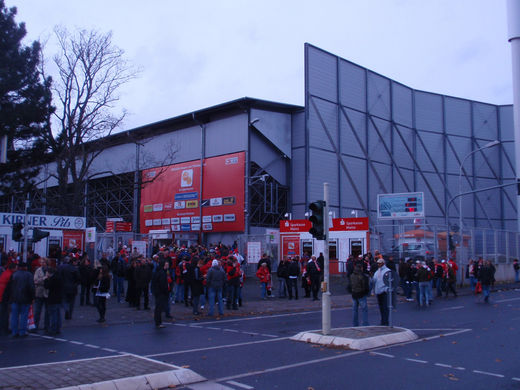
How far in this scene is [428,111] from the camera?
55844 millimetres

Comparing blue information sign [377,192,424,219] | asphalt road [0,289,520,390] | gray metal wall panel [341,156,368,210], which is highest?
gray metal wall panel [341,156,368,210]

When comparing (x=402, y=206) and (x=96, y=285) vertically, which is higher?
(x=402, y=206)

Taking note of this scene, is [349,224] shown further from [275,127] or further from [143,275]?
[143,275]

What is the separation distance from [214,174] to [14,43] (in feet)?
60.3

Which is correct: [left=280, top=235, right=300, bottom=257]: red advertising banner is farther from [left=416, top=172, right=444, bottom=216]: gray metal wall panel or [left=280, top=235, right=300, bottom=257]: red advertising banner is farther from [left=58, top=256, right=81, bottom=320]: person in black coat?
[left=416, top=172, right=444, bottom=216]: gray metal wall panel

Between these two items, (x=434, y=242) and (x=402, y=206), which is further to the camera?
(x=402, y=206)

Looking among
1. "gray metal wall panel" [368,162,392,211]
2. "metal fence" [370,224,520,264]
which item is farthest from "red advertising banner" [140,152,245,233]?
"gray metal wall panel" [368,162,392,211]

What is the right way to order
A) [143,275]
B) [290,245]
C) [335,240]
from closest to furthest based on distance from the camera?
[143,275]
[335,240]
[290,245]

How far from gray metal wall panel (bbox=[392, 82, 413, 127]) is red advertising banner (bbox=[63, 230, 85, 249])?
1340 inches

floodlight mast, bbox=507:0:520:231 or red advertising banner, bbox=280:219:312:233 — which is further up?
floodlight mast, bbox=507:0:520:231

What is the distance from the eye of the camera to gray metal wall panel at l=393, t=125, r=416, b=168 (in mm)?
50625

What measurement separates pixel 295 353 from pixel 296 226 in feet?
76.6

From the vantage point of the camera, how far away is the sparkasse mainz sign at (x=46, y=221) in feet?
81.5

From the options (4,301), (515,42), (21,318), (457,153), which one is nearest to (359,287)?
(21,318)
